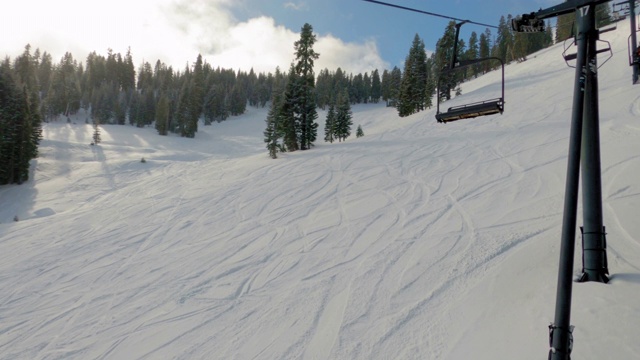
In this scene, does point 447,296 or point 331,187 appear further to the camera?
point 331,187

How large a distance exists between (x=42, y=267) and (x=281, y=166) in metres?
15.4

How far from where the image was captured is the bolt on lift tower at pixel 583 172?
3.79 metres

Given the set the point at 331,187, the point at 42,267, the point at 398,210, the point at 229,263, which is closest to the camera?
the point at 229,263

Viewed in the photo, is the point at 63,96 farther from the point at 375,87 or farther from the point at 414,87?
the point at 375,87

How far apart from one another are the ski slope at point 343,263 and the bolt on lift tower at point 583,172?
712 millimetres

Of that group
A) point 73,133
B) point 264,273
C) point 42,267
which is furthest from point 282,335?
point 73,133

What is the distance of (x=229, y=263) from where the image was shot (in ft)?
35.9

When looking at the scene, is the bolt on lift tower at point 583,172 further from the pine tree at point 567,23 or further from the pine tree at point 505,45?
the pine tree at point 505,45

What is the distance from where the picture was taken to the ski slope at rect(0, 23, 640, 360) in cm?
629

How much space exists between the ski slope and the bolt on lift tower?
2.34ft

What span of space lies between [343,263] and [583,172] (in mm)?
6140

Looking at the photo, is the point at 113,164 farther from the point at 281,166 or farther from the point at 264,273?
the point at 264,273

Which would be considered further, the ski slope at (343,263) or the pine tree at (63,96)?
the pine tree at (63,96)

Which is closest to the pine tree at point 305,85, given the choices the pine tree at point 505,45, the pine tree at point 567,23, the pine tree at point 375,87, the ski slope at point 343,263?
the ski slope at point 343,263
